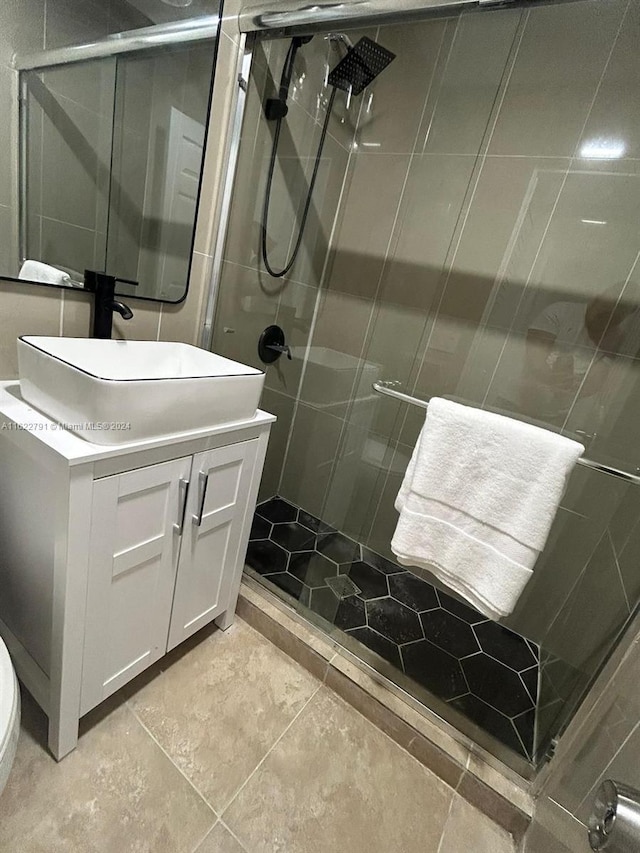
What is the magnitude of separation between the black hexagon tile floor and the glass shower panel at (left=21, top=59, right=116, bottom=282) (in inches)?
48.6

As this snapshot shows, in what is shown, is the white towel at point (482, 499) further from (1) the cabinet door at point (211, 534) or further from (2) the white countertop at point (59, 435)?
(2) the white countertop at point (59, 435)

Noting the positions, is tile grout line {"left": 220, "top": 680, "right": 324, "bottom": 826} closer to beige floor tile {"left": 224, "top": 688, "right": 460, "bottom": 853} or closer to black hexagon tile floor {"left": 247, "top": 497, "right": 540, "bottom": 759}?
beige floor tile {"left": 224, "top": 688, "right": 460, "bottom": 853}

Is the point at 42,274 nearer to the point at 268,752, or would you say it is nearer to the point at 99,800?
the point at 99,800

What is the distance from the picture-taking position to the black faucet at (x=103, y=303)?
1.04m

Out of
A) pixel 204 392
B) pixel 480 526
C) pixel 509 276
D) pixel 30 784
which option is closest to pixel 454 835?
pixel 480 526

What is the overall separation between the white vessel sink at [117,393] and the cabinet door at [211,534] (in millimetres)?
124

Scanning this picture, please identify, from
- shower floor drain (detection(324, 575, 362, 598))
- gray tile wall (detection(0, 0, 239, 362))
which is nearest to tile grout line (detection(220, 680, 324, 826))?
shower floor drain (detection(324, 575, 362, 598))

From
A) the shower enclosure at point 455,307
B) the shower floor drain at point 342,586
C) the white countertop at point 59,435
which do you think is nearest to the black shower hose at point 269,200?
the shower enclosure at point 455,307

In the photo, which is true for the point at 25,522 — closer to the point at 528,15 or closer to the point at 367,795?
the point at 367,795

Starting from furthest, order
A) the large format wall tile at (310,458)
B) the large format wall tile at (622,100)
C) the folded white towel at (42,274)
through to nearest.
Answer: the large format wall tile at (310,458), the large format wall tile at (622,100), the folded white towel at (42,274)

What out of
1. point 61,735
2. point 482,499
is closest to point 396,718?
point 482,499

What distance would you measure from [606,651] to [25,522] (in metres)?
1.43

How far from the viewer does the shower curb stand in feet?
3.38

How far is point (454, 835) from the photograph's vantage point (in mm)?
987
